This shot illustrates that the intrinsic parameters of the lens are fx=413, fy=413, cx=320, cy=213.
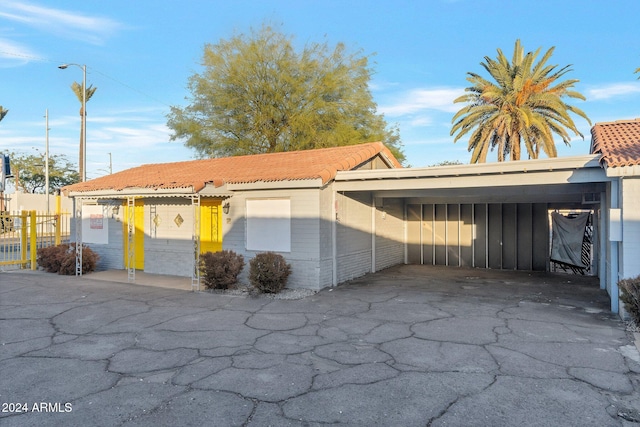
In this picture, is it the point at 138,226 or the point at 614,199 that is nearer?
the point at 614,199

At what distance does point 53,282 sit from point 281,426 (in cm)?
1065

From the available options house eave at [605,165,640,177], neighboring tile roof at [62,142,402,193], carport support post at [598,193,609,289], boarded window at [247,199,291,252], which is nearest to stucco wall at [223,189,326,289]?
boarded window at [247,199,291,252]

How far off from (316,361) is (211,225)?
7709 millimetres

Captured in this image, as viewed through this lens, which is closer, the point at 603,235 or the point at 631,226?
the point at 631,226

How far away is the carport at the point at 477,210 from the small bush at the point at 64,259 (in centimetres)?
853

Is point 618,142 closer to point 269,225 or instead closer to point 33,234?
point 269,225

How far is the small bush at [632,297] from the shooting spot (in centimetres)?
676

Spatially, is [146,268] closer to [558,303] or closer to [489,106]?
[558,303]

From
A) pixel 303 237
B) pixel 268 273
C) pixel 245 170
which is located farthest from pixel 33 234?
pixel 303 237

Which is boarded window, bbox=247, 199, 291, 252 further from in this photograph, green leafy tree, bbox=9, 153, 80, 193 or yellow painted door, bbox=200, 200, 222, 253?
green leafy tree, bbox=9, 153, 80, 193

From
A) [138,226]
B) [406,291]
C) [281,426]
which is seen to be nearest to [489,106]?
[406,291]

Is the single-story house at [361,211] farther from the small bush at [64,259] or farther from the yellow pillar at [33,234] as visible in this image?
the yellow pillar at [33,234]

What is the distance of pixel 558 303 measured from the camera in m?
9.00

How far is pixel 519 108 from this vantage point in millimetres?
20094
